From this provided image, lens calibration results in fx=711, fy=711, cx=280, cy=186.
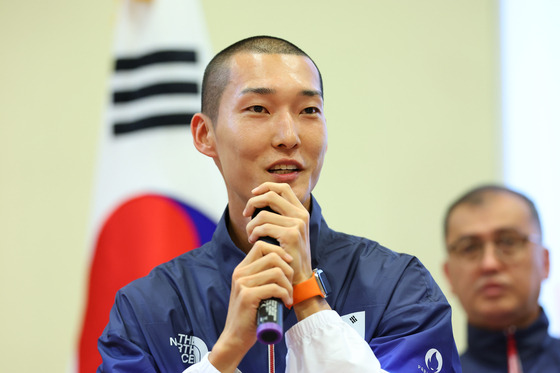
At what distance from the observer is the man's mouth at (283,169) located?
150 cm

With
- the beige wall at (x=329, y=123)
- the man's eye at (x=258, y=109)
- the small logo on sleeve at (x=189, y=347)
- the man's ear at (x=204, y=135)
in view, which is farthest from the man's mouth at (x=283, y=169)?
the beige wall at (x=329, y=123)

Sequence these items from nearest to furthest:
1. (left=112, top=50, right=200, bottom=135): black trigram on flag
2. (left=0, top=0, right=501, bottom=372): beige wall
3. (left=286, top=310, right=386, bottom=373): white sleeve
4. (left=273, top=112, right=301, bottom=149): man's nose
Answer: (left=286, top=310, right=386, bottom=373): white sleeve → (left=273, top=112, right=301, bottom=149): man's nose → (left=112, top=50, right=200, bottom=135): black trigram on flag → (left=0, top=0, right=501, bottom=372): beige wall

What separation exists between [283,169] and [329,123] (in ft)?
5.37

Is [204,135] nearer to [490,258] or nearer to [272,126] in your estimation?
[272,126]

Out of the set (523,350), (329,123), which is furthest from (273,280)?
(329,123)

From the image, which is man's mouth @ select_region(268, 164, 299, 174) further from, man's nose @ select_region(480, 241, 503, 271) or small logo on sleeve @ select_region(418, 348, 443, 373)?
man's nose @ select_region(480, 241, 503, 271)

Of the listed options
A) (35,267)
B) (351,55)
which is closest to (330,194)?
(351,55)

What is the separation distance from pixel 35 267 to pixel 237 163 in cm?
164

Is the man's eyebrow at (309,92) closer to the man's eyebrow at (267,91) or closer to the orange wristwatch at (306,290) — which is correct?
the man's eyebrow at (267,91)

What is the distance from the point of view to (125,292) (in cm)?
154

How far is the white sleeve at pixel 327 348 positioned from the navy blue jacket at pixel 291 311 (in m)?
0.10

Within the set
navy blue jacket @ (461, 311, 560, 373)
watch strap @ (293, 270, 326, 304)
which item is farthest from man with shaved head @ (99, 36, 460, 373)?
navy blue jacket @ (461, 311, 560, 373)

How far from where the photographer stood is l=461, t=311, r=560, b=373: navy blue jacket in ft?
7.41

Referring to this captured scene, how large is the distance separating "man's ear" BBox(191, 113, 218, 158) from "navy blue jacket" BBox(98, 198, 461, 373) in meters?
0.22
